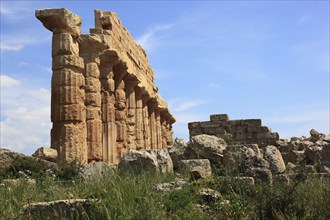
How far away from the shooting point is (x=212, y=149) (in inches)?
421

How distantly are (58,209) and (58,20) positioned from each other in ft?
36.1

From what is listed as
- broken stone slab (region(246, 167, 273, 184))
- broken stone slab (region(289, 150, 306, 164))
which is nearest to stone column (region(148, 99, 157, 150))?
broken stone slab (region(289, 150, 306, 164))

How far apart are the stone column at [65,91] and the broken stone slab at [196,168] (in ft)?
24.2

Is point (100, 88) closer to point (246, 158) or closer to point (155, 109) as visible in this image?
point (246, 158)

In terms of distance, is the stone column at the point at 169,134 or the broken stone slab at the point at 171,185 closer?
the broken stone slab at the point at 171,185

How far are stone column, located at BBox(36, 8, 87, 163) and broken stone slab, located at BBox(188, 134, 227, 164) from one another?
6.55 metres

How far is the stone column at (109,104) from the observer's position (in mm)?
19859

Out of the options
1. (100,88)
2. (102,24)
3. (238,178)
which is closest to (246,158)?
(238,178)

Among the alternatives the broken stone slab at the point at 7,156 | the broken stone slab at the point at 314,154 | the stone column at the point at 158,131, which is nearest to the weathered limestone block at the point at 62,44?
the broken stone slab at the point at 7,156

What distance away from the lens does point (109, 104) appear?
20.6 metres

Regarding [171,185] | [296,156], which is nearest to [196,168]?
[171,185]

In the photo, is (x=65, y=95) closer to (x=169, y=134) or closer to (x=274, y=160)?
(x=274, y=160)

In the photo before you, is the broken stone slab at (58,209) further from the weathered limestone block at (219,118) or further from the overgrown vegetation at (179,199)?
the weathered limestone block at (219,118)

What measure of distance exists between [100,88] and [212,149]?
10259mm
